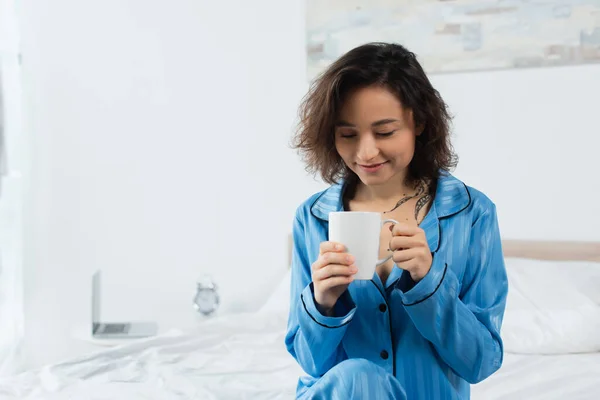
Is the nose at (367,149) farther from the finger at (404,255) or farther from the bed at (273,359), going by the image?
the bed at (273,359)

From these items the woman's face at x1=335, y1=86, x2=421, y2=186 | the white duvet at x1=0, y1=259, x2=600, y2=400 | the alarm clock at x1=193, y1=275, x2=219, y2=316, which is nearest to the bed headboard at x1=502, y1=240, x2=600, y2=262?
the white duvet at x1=0, y1=259, x2=600, y2=400

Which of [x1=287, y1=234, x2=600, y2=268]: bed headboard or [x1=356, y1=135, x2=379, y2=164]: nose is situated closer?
[x1=356, y1=135, x2=379, y2=164]: nose

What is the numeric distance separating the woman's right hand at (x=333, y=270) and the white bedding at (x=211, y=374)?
0.64 metres

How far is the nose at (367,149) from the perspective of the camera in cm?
94

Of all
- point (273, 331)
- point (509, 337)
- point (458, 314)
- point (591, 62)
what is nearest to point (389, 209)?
point (458, 314)

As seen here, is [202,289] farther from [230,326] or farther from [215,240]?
[230,326]

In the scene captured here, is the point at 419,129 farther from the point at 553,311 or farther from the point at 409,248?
the point at 553,311

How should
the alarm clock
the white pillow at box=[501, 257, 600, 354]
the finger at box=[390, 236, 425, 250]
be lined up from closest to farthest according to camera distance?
the finger at box=[390, 236, 425, 250] < the white pillow at box=[501, 257, 600, 354] < the alarm clock

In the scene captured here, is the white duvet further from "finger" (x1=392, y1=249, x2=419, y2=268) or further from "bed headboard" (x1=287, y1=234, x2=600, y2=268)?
"finger" (x1=392, y1=249, x2=419, y2=268)

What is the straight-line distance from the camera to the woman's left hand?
2.81ft

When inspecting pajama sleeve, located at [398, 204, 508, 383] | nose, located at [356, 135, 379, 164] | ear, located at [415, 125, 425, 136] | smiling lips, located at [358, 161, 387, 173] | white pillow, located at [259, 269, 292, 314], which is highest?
ear, located at [415, 125, 425, 136]

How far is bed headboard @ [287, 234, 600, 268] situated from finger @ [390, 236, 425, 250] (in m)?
1.60

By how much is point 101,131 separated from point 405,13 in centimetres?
135

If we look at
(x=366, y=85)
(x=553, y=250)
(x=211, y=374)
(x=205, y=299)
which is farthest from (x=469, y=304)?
(x=205, y=299)
